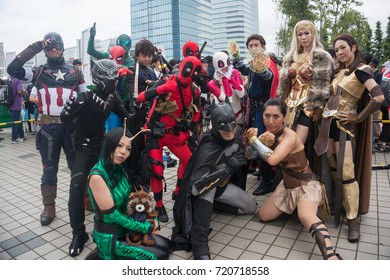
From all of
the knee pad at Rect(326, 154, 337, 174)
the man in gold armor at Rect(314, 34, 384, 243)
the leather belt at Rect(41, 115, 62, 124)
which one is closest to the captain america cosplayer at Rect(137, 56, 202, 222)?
the leather belt at Rect(41, 115, 62, 124)

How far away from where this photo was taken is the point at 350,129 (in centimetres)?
274

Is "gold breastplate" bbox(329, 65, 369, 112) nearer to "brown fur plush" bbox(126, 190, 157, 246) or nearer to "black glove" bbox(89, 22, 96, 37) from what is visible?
"brown fur plush" bbox(126, 190, 157, 246)

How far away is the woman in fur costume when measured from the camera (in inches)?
114

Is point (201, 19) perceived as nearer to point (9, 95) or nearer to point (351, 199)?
point (9, 95)

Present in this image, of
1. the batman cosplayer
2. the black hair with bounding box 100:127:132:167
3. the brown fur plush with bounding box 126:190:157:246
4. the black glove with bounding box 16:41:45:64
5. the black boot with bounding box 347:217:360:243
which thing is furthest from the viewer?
the black glove with bounding box 16:41:45:64

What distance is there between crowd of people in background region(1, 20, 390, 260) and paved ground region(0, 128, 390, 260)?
0.41 feet

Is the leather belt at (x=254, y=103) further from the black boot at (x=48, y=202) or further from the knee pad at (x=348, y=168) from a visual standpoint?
the black boot at (x=48, y=202)

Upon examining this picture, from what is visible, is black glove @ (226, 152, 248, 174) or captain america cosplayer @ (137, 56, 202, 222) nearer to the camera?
black glove @ (226, 152, 248, 174)

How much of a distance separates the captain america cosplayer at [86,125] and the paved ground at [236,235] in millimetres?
257

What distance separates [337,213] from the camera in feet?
9.27

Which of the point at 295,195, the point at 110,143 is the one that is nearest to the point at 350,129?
the point at 295,195

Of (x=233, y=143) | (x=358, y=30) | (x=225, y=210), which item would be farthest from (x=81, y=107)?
(x=358, y=30)

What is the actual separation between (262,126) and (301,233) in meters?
1.46

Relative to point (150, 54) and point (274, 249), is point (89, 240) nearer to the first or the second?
point (274, 249)
